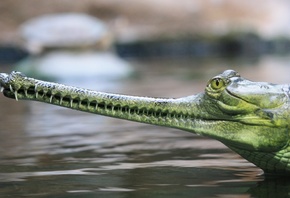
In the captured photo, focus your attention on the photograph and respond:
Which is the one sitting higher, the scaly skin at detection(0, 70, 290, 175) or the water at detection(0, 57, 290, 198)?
the scaly skin at detection(0, 70, 290, 175)

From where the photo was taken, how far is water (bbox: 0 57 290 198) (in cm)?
426

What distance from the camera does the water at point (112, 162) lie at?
4.26 m

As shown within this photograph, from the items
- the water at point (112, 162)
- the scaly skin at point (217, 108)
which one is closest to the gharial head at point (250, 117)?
the scaly skin at point (217, 108)

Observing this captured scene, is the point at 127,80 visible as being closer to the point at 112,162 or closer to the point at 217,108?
the point at 112,162

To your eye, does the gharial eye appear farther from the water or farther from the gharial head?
the water

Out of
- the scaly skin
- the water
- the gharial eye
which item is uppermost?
the gharial eye

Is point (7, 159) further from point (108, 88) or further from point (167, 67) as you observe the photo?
point (167, 67)

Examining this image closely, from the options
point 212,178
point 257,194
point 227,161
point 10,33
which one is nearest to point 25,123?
point 227,161

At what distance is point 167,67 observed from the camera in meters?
20.6

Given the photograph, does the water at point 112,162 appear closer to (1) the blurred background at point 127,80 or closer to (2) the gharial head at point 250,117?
(1) the blurred background at point 127,80

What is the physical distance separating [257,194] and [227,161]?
1267 mm

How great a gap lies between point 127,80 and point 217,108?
11919 mm

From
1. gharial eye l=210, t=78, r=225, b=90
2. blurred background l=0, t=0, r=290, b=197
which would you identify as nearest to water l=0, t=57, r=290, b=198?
blurred background l=0, t=0, r=290, b=197

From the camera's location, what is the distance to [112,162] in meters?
5.43
